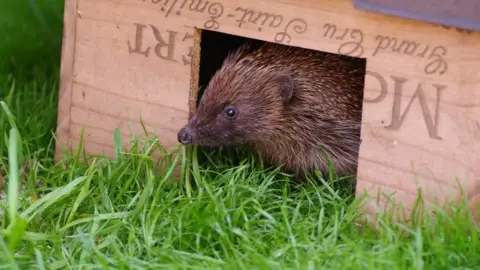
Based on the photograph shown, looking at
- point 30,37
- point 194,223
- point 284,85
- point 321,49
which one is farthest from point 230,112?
point 30,37

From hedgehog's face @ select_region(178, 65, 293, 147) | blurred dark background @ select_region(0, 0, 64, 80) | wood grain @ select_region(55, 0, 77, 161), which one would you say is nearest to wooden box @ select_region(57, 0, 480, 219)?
wood grain @ select_region(55, 0, 77, 161)

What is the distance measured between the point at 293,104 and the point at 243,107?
264 mm

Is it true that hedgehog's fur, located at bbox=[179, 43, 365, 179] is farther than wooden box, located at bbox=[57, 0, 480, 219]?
Yes

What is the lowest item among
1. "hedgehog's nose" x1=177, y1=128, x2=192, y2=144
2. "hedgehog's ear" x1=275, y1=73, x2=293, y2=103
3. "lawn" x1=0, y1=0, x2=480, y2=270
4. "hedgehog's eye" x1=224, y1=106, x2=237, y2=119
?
"lawn" x1=0, y1=0, x2=480, y2=270

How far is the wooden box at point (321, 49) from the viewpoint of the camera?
4039 mm

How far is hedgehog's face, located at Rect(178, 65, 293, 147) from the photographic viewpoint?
464cm

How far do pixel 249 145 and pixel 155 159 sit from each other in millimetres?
526

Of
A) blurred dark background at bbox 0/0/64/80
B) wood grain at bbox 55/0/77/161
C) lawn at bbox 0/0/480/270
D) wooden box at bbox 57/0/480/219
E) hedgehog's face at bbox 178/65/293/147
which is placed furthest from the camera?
blurred dark background at bbox 0/0/64/80

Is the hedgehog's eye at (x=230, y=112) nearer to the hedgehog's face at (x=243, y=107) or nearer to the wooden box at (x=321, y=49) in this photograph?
the hedgehog's face at (x=243, y=107)

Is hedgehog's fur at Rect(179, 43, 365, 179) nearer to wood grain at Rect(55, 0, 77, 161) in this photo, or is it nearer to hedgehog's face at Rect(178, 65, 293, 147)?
hedgehog's face at Rect(178, 65, 293, 147)

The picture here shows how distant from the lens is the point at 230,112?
4.68 m

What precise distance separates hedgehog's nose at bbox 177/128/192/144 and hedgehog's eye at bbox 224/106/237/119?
0.28m

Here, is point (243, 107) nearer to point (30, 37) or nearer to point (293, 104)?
point (293, 104)

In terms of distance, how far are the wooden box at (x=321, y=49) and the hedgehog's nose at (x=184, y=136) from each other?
0.23m
